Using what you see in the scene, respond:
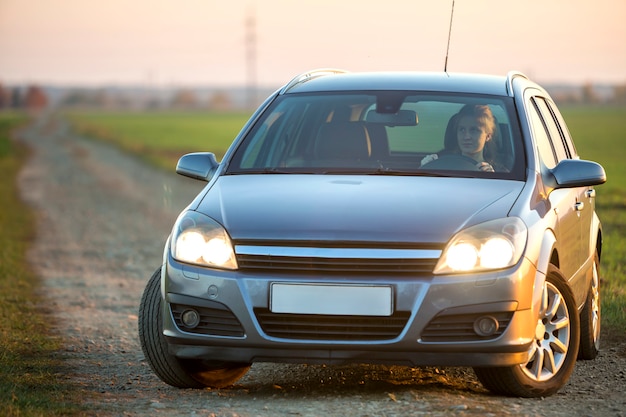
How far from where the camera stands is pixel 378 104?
22.0 ft

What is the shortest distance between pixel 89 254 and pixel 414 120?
775 centimetres

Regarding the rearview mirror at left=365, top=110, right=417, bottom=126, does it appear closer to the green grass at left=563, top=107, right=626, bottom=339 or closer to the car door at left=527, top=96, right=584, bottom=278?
the car door at left=527, top=96, right=584, bottom=278

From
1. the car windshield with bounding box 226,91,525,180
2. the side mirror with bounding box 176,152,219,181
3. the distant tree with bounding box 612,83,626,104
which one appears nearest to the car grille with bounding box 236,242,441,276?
the car windshield with bounding box 226,91,525,180

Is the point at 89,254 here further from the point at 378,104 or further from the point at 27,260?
the point at 378,104

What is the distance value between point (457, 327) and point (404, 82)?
2097 millimetres

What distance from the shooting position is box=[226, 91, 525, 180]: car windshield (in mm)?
6223

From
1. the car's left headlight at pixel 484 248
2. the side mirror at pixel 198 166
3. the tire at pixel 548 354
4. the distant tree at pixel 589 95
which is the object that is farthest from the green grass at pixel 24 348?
the distant tree at pixel 589 95

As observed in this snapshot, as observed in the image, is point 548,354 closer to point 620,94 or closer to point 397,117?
point 397,117

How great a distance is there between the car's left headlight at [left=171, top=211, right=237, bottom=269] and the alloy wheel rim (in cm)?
149

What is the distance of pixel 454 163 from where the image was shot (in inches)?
245

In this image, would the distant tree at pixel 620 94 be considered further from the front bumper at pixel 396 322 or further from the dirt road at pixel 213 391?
the front bumper at pixel 396 322

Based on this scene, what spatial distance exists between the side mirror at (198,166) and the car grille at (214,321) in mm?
1100

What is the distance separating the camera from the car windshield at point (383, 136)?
245 inches

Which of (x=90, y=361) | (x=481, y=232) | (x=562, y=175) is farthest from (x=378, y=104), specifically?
(x=90, y=361)
